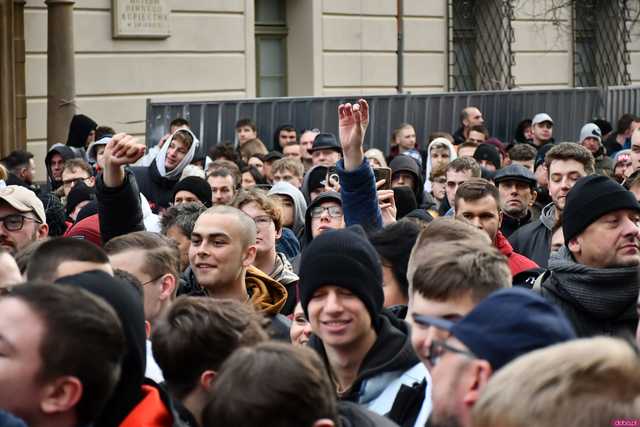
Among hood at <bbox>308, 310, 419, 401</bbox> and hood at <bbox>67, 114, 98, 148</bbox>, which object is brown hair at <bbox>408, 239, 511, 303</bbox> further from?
hood at <bbox>67, 114, 98, 148</bbox>

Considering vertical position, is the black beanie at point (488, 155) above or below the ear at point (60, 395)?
above

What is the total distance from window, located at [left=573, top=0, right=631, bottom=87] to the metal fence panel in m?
4.43

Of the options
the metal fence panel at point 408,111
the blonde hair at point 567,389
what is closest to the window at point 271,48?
the metal fence panel at point 408,111

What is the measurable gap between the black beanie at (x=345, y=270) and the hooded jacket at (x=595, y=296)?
996mm

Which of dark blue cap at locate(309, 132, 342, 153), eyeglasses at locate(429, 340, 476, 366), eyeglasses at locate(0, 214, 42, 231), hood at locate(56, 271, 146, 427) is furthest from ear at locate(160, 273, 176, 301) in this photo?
dark blue cap at locate(309, 132, 342, 153)

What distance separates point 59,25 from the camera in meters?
18.2

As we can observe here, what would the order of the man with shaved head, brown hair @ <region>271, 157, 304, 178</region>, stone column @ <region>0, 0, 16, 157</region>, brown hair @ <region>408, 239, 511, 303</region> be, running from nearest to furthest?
brown hair @ <region>408, 239, 511, 303</region>, the man with shaved head, brown hair @ <region>271, 157, 304, 178</region>, stone column @ <region>0, 0, 16, 157</region>

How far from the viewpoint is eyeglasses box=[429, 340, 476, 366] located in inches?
131

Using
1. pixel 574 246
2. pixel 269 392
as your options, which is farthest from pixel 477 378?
pixel 574 246

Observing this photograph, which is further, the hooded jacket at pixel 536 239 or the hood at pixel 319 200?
the hood at pixel 319 200

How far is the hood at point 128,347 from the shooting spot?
4.21 m

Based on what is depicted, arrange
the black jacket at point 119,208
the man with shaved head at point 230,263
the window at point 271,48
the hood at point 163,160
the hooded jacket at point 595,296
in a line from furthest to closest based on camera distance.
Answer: the window at point 271,48 → the hood at point 163,160 → the man with shaved head at point 230,263 → the black jacket at point 119,208 → the hooded jacket at point 595,296

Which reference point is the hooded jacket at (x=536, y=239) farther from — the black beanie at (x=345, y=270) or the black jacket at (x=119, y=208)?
the black beanie at (x=345, y=270)

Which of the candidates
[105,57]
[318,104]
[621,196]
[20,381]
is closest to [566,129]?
[318,104]
